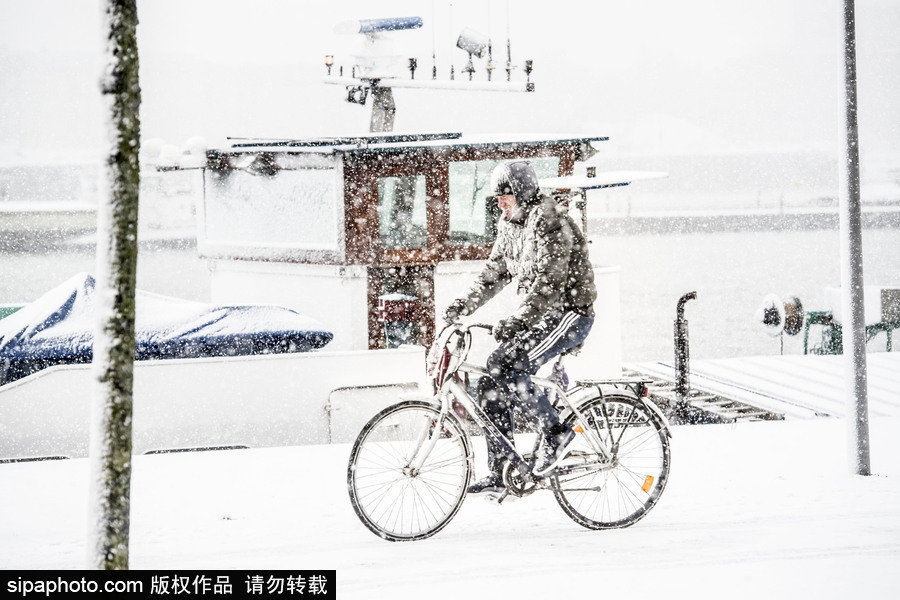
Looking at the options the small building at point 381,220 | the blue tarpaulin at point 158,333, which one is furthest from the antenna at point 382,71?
the blue tarpaulin at point 158,333

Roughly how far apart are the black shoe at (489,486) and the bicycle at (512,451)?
0.03 meters

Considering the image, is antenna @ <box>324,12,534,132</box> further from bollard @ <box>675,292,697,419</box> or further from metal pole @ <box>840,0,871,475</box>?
metal pole @ <box>840,0,871,475</box>

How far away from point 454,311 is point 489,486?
2.83 feet

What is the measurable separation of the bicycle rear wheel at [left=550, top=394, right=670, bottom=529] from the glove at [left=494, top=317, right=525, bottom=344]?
52 cm

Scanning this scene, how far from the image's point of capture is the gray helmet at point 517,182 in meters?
4.71

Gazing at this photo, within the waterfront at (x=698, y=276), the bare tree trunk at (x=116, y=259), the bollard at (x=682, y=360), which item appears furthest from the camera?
the waterfront at (x=698, y=276)

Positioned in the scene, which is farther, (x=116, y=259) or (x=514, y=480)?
(x=514, y=480)

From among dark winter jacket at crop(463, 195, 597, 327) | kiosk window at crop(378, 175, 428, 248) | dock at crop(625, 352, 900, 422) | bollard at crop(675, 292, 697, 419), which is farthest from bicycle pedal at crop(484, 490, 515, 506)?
kiosk window at crop(378, 175, 428, 248)

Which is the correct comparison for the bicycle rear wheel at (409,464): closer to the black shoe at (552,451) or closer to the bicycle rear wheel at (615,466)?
the black shoe at (552,451)

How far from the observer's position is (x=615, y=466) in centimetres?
497

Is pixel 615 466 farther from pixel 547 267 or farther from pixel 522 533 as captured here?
pixel 547 267

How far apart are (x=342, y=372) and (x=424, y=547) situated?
276 inches

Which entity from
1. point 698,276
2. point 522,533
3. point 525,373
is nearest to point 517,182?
point 525,373

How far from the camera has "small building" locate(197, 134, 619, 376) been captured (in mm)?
14516
